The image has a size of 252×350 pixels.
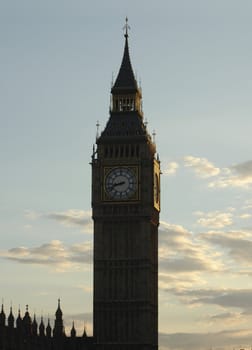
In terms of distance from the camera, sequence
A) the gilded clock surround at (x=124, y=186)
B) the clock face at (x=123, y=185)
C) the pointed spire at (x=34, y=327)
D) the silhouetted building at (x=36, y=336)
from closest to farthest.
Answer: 1. the silhouetted building at (x=36, y=336)
2. the pointed spire at (x=34, y=327)
3. the gilded clock surround at (x=124, y=186)
4. the clock face at (x=123, y=185)

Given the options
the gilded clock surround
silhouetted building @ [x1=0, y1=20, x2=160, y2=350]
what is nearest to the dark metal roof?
silhouetted building @ [x1=0, y1=20, x2=160, y2=350]

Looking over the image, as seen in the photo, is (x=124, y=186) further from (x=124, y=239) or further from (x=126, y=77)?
(x=126, y=77)

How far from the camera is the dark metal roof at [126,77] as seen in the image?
15675 centimetres

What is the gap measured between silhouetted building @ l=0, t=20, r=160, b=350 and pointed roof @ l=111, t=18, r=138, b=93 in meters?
4.58

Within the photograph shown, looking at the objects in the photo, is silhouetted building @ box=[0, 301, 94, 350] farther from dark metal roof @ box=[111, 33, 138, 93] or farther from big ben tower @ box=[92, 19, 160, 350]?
dark metal roof @ box=[111, 33, 138, 93]

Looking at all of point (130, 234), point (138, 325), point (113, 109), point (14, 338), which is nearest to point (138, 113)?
point (113, 109)

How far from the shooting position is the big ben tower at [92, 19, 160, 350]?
149750 millimetres

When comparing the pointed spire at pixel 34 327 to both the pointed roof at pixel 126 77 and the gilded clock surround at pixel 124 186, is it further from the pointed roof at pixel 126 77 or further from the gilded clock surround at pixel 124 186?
the pointed roof at pixel 126 77

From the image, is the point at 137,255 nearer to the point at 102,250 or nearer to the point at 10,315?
the point at 102,250

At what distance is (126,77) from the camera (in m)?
158

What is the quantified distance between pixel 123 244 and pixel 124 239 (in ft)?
1.82

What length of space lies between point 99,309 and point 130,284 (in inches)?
167

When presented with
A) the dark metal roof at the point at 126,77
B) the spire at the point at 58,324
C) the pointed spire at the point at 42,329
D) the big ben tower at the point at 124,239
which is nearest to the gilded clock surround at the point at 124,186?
the big ben tower at the point at 124,239

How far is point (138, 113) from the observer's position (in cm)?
15638
